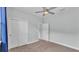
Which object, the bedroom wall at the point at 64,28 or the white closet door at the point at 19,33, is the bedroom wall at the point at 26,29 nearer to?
the white closet door at the point at 19,33

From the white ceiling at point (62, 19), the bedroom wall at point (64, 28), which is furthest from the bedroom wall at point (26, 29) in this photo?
Answer: the bedroom wall at point (64, 28)

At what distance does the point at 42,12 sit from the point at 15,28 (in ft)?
2.27

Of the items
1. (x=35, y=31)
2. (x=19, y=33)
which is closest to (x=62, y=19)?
(x=35, y=31)

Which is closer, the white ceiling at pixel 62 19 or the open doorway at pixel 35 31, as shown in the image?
the open doorway at pixel 35 31

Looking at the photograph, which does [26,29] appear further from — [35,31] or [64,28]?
[64,28]

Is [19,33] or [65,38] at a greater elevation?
[19,33]

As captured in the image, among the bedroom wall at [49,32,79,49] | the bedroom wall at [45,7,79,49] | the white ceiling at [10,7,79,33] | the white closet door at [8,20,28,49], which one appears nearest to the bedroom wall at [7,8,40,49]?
the white closet door at [8,20,28,49]

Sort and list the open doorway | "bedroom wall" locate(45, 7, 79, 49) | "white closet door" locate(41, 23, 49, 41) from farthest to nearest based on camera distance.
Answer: "bedroom wall" locate(45, 7, 79, 49) < "white closet door" locate(41, 23, 49, 41) < the open doorway

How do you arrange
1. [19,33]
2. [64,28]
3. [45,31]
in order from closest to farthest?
1. [19,33]
2. [45,31]
3. [64,28]

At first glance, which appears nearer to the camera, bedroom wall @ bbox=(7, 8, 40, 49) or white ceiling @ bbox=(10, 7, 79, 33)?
bedroom wall @ bbox=(7, 8, 40, 49)

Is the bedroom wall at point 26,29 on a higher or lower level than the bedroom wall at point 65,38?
higher

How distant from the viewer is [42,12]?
198cm

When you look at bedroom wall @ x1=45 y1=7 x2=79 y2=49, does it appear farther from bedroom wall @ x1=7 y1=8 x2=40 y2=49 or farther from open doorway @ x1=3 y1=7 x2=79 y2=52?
bedroom wall @ x1=7 y1=8 x2=40 y2=49
